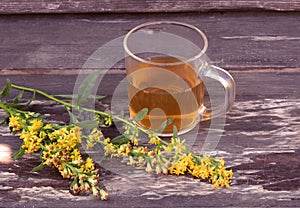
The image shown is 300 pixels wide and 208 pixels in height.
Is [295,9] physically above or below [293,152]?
above

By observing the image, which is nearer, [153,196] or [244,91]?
[153,196]

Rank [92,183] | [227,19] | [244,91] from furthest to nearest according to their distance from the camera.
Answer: [227,19], [244,91], [92,183]

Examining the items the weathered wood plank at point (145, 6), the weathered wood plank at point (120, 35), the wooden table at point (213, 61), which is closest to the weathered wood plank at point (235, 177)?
the wooden table at point (213, 61)

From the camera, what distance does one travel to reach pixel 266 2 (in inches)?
61.6

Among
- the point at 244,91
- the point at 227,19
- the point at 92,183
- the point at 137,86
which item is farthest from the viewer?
the point at 227,19

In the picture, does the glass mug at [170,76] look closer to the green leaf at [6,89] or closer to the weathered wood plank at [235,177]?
the weathered wood plank at [235,177]

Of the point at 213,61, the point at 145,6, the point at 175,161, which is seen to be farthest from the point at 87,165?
the point at 145,6

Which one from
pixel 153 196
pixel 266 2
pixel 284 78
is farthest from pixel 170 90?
pixel 266 2

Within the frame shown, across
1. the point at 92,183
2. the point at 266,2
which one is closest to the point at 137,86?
the point at 92,183

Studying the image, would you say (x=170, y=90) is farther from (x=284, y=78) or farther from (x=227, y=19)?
(x=227, y=19)

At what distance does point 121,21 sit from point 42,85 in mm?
371

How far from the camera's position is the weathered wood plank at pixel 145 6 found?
1561 millimetres

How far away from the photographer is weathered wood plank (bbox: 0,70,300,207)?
914mm

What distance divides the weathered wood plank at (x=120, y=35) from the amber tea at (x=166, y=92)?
0.93 ft
